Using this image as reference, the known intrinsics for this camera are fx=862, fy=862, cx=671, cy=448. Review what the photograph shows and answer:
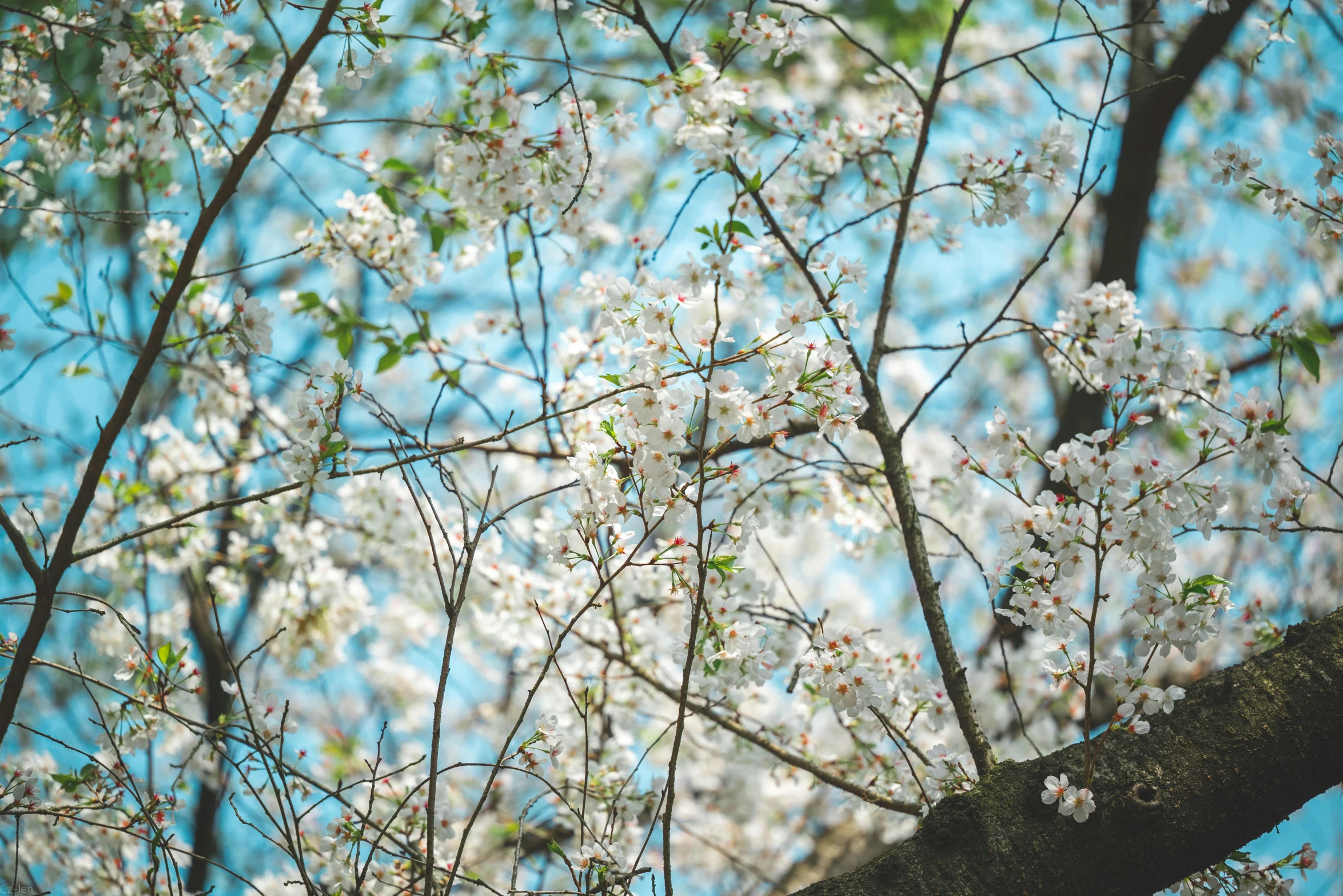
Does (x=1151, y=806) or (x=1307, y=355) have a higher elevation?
(x=1307, y=355)

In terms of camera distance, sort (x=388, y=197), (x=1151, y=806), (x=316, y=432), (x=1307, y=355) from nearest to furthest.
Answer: (x=1151, y=806) < (x=316, y=432) < (x=1307, y=355) < (x=388, y=197)

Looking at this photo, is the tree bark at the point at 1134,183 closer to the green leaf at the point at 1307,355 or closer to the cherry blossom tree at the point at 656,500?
the cherry blossom tree at the point at 656,500

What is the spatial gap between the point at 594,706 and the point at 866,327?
3.89m

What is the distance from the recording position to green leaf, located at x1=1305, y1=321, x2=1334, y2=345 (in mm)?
1902

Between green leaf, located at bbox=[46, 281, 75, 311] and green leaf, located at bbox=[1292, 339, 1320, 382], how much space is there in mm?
3180

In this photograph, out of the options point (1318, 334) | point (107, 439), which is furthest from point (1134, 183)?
point (107, 439)

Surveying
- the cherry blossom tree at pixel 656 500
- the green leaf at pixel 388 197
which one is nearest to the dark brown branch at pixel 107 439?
the cherry blossom tree at pixel 656 500

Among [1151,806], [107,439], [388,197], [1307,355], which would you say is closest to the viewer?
Result: [1151,806]

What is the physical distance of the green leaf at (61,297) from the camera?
2482 mm

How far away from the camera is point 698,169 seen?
1.85 meters

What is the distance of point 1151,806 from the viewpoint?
142cm

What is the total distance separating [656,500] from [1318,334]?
1.53 m

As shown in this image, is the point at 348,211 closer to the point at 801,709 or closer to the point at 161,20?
the point at 161,20

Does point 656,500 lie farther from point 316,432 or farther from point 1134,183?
point 1134,183
